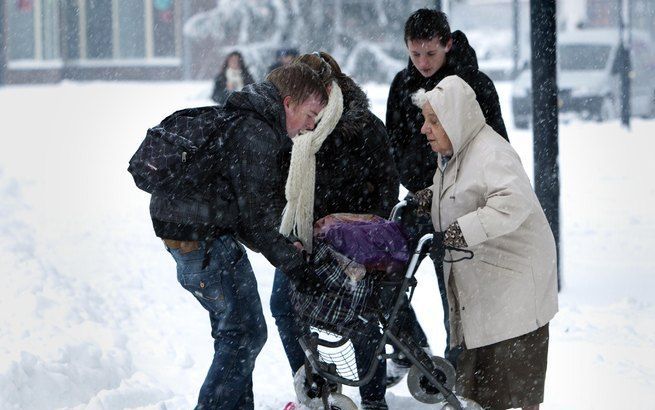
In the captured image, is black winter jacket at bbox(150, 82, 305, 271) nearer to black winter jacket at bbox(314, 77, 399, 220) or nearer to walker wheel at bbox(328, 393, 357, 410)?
black winter jacket at bbox(314, 77, 399, 220)

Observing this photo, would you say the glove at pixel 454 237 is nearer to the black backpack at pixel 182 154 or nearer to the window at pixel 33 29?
the black backpack at pixel 182 154

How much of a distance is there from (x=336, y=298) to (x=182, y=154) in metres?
0.87

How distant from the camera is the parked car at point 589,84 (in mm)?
21105

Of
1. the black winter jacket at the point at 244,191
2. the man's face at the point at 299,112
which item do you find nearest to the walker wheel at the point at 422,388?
the black winter jacket at the point at 244,191

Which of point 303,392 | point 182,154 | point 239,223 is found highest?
point 182,154

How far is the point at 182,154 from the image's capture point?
3973mm

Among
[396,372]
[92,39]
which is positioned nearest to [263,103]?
[396,372]

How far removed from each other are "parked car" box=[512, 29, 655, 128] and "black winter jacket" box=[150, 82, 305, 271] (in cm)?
1720

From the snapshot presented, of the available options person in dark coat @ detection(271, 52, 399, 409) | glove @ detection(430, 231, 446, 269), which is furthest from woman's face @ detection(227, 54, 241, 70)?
glove @ detection(430, 231, 446, 269)

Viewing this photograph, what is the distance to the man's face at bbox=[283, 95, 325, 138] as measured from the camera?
419 cm

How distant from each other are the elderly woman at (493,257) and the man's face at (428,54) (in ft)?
2.74

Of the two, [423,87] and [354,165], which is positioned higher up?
[423,87]

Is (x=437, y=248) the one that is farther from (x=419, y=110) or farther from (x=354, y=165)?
(x=419, y=110)

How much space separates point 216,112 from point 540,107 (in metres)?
3.70
